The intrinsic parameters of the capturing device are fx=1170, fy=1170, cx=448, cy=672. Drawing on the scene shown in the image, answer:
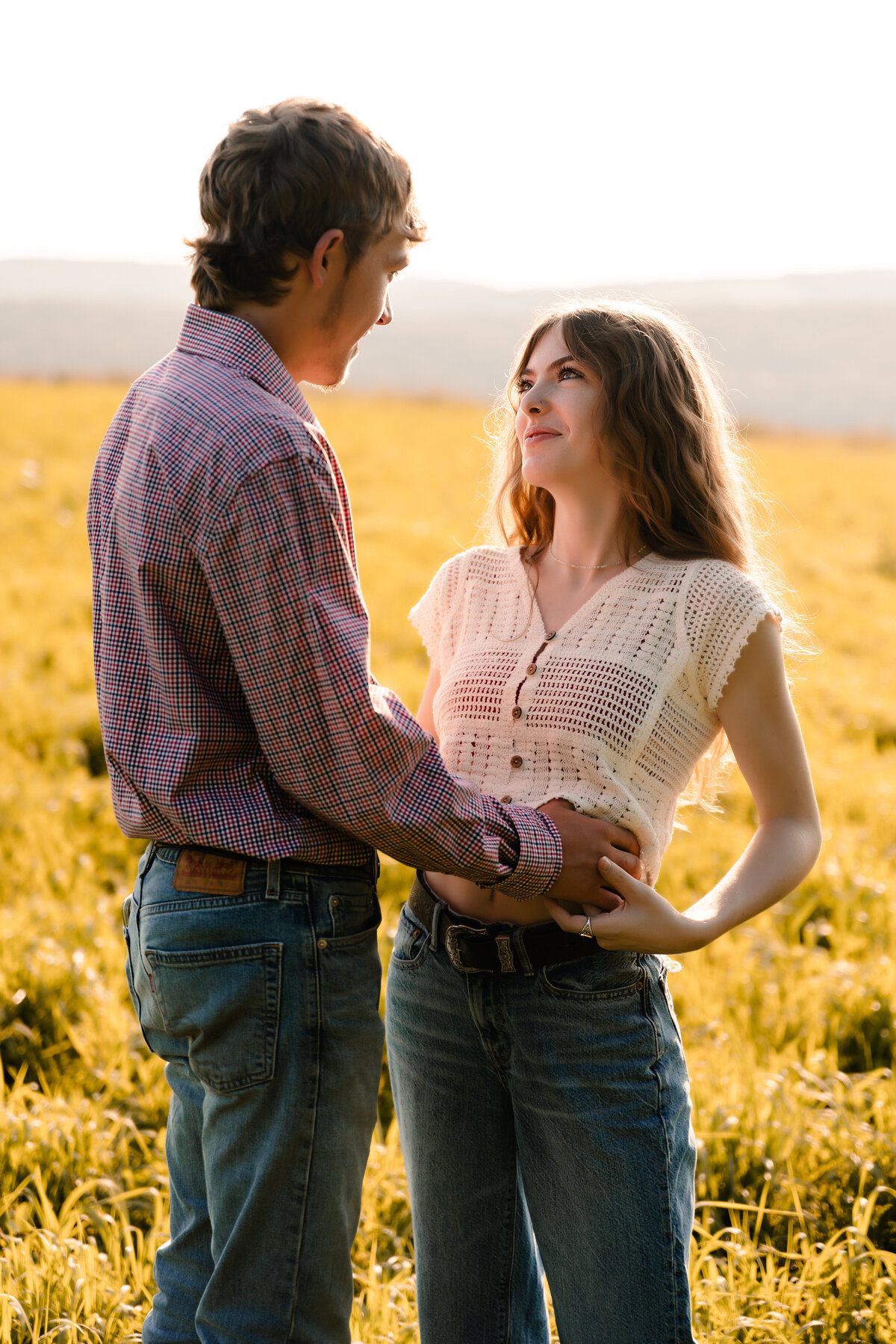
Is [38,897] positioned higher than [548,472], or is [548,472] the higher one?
[548,472]

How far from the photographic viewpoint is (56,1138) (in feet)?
10.4

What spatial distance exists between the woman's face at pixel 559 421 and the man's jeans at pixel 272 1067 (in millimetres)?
957

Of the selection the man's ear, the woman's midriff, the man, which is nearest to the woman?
the woman's midriff

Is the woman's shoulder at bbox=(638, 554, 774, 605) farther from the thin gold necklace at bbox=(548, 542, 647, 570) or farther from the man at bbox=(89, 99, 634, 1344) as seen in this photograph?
the man at bbox=(89, 99, 634, 1344)

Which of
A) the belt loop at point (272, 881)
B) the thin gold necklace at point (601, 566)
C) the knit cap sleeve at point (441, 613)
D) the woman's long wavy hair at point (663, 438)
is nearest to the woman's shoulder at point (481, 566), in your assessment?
the knit cap sleeve at point (441, 613)

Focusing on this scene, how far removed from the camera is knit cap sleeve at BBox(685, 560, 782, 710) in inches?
83.3

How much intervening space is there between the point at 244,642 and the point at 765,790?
3.34 ft

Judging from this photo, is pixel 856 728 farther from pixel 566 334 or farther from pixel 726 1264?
pixel 566 334

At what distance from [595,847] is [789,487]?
16.0m

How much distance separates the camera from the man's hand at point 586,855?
1987 mm

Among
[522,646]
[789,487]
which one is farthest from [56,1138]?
[789,487]

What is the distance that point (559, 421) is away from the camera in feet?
7.79

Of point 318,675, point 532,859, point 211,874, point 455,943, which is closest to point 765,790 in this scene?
point 532,859

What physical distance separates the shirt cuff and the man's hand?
0.03 m
